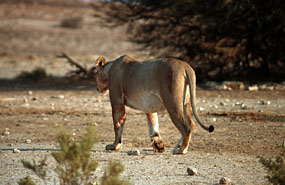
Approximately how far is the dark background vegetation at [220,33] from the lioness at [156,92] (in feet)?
29.8

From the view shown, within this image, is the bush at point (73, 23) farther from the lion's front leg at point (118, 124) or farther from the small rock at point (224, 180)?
the small rock at point (224, 180)

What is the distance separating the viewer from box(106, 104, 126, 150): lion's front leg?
934 cm

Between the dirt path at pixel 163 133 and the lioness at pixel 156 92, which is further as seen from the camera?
the lioness at pixel 156 92

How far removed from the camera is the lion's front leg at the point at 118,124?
934 cm

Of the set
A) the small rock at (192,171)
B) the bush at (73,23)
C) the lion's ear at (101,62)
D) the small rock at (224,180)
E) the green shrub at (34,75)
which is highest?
the lion's ear at (101,62)

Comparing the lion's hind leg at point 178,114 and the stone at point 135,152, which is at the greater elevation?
the lion's hind leg at point 178,114

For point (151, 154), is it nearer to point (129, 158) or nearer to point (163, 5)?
point (129, 158)

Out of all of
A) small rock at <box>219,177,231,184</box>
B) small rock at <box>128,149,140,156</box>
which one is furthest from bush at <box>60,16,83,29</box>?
small rock at <box>219,177,231,184</box>

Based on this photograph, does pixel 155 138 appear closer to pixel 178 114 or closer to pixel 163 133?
pixel 178 114

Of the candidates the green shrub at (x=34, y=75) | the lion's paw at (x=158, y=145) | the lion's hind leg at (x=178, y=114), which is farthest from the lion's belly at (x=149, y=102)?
the green shrub at (x=34, y=75)

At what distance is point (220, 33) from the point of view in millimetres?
19438

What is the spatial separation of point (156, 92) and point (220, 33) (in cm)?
1115

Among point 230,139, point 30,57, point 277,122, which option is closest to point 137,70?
point 230,139

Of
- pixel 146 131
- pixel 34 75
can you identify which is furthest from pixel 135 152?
pixel 34 75
